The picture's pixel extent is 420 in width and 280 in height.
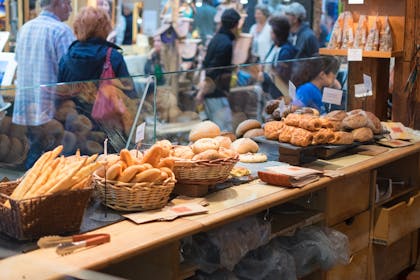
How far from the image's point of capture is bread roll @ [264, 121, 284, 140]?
3320 mm

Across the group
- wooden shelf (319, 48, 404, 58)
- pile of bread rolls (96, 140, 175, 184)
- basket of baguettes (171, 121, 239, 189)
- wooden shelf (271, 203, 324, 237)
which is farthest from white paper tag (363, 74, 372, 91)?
pile of bread rolls (96, 140, 175, 184)

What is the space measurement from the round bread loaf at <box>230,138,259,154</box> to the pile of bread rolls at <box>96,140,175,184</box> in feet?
2.28

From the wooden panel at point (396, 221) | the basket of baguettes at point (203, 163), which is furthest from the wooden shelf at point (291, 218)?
the wooden panel at point (396, 221)

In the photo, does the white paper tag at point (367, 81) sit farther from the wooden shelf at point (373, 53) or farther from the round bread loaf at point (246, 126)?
the round bread loaf at point (246, 126)

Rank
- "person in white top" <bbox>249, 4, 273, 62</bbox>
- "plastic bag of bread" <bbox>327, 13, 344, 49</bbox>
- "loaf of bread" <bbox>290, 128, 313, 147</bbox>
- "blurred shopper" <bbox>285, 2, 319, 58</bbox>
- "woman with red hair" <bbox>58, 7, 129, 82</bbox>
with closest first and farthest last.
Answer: "loaf of bread" <bbox>290, 128, 313, 147</bbox>, "plastic bag of bread" <bbox>327, 13, 344, 49</bbox>, "woman with red hair" <bbox>58, 7, 129, 82</bbox>, "blurred shopper" <bbox>285, 2, 319, 58</bbox>, "person in white top" <bbox>249, 4, 273, 62</bbox>

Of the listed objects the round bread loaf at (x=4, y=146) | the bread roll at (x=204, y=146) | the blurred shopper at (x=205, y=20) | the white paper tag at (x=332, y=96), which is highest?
the blurred shopper at (x=205, y=20)

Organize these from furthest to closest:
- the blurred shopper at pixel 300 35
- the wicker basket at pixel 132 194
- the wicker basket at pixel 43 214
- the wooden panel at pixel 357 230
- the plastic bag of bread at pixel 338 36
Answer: the blurred shopper at pixel 300 35, the plastic bag of bread at pixel 338 36, the wooden panel at pixel 357 230, the wicker basket at pixel 132 194, the wicker basket at pixel 43 214

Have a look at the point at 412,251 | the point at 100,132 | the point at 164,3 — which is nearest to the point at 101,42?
the point at 100,132

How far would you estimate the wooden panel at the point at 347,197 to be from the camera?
10.6 ft

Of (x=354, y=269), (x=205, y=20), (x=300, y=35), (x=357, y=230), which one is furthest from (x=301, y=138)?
(x=205, y=20)

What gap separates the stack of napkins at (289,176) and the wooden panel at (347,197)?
0.69 ft

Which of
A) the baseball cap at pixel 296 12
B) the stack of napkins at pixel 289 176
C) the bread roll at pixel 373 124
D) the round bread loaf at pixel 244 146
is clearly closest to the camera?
the stack of napkins at pixel 289 176

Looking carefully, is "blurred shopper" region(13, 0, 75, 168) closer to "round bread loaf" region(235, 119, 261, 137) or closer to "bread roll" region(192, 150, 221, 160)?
"round bread loaf" region(235, 119, 261, 137)

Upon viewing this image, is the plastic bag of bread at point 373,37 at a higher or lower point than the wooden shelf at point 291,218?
higher
